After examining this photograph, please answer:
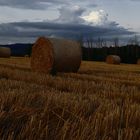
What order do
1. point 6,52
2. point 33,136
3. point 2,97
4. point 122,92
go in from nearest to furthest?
point 33,136 → point 2,97 → point 122,92 → point 6,52

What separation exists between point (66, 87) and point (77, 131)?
5.89 meters

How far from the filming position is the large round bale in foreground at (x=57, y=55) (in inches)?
585

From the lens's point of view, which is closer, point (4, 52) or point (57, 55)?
point (57, 55)

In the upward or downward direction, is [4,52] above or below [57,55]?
below

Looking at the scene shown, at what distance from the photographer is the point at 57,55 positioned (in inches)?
585

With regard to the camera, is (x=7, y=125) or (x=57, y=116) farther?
(x=57, y=116)

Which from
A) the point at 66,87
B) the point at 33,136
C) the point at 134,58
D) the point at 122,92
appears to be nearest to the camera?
the point at 33,136

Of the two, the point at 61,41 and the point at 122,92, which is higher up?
the point at 61,41

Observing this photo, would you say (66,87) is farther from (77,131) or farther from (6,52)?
(6,52)

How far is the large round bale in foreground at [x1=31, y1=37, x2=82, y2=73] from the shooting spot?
585 inches

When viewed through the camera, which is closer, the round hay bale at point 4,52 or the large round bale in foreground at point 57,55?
the large round bale in foreground at point 57,55

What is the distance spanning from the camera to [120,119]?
420cm

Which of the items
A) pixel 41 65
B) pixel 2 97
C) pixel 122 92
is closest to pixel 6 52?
pixel 41 65

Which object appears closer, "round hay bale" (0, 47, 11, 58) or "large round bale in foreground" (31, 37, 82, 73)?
"large round bale in foreground" (31, 37, 82, 73)
